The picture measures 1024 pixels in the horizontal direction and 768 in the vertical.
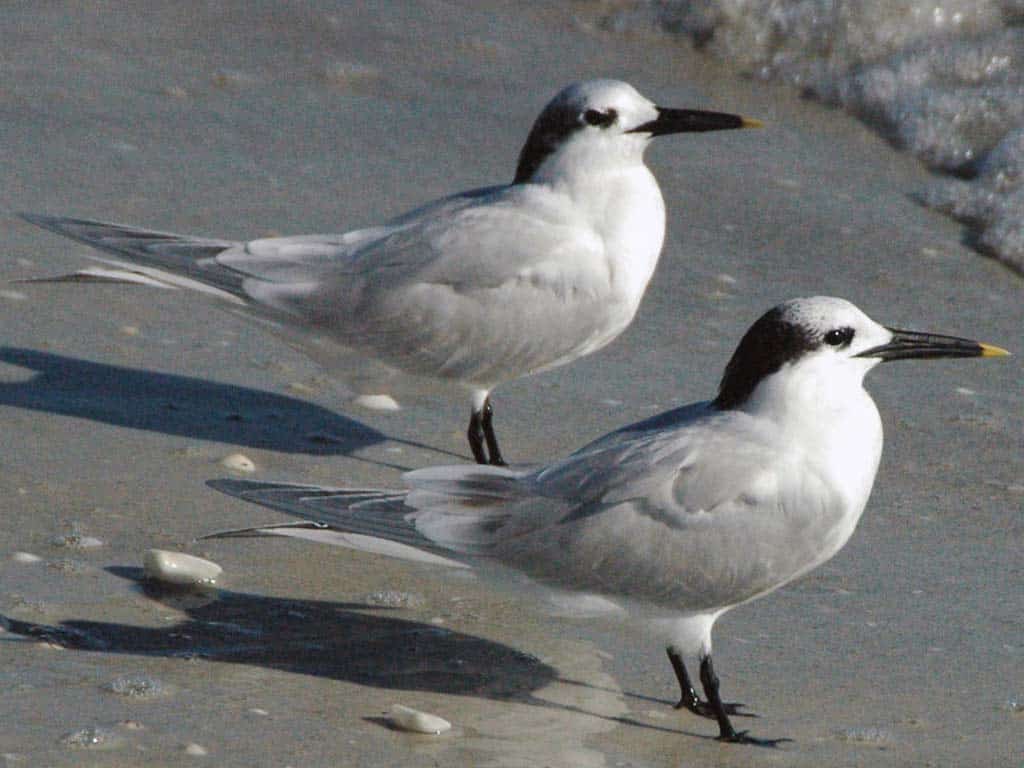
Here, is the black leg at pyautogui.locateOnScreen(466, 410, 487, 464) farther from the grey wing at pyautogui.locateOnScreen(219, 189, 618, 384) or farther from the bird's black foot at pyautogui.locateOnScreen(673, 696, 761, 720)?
the bird's black foot at pyautogui.locateOnScreen(673, 696, 761, 720)

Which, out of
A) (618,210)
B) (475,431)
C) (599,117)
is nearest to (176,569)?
(475,431)

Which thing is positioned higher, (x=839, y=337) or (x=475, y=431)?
(x=839, y=337)

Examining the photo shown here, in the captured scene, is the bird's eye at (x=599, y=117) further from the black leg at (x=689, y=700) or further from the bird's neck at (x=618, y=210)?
→ the black leg at (x=689, y=700)

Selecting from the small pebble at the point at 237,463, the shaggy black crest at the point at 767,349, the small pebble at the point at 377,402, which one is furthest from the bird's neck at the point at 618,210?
the shaggy black crest at the point at 767,349

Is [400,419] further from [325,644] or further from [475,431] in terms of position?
[325,644]

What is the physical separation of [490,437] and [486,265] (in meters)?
0.45

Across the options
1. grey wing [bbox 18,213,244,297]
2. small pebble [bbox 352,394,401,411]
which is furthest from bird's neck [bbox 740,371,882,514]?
grey wing [bbox 18,213,244,297]

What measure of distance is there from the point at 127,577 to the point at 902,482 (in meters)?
2.04

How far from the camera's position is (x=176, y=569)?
3848mm

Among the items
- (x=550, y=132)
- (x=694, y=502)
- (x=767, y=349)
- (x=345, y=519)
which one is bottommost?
(x=345, y=519)

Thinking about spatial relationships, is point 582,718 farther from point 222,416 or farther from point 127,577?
point 222,416

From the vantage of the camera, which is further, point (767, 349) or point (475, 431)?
point (475, 431)

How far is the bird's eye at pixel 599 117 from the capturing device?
16.7 feet

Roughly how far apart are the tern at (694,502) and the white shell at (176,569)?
0.80 ft
